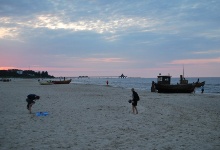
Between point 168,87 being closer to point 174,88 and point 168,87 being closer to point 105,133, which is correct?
point 174,88

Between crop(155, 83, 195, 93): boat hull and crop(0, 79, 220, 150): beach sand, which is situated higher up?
crop(155, 83, 195, 93): boat hull

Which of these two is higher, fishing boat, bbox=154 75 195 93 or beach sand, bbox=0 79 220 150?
fishing boat, bbox=154 75 195 93

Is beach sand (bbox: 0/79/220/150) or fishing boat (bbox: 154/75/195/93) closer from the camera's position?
beach sand (bbox: 0/79/220/150)

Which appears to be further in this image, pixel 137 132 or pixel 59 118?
pixel 59 118

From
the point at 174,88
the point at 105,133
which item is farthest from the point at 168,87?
the point at 105,133

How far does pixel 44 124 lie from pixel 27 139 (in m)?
2.42

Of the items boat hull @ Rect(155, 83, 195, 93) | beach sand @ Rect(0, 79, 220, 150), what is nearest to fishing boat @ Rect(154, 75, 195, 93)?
boat hull @ Rect(155, 83, 195, 93)

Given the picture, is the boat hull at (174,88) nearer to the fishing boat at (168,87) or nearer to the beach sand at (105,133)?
the fishing boat at (168,87)

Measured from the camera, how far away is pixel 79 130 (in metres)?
9.18

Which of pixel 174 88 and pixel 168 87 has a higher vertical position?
pixel 168 87

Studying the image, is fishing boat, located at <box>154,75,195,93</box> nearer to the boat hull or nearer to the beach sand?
the boat hull

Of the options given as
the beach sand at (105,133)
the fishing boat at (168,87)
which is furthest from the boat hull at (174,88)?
the beach sand at (105,133)

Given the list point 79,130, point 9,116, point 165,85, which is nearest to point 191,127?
point 79,130

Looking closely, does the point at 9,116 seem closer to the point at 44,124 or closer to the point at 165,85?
the point at 44,124
